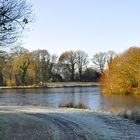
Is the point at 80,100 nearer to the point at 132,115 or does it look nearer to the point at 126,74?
the point at 126,74

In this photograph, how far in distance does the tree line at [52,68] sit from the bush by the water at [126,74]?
29.3 metres

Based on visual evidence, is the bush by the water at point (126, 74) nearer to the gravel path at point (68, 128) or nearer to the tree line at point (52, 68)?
the tree line at point (52, 68)

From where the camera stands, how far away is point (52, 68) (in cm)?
11775

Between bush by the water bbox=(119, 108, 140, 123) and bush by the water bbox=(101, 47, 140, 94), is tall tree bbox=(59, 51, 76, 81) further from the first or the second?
bush by the water bbox=(119, 108, 140, 123)

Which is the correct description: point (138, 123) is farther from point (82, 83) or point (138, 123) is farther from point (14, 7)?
point (82, 83)

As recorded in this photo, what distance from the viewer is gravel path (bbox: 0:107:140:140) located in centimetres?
1519

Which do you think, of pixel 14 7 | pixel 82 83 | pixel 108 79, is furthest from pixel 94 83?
pixel 14 7

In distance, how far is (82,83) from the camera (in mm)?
115625

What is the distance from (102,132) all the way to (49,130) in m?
2.04

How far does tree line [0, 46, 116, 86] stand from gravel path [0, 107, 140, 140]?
78130 millimetres

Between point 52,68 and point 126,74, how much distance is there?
4657cm

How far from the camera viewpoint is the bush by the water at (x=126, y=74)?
72.0 metres

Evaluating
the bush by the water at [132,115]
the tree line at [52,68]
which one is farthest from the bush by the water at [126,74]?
the bush by the water at [132,115]

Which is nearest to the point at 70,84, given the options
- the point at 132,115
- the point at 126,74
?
the point at 126,74
